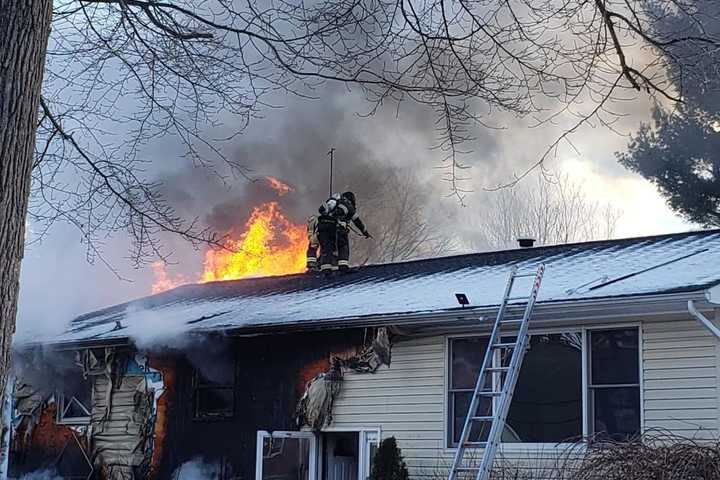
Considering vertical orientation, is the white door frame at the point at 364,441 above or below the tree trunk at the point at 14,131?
below

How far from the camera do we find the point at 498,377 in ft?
38.0

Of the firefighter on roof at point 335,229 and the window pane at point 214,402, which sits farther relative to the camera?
the firefighter on roof at point 335,229

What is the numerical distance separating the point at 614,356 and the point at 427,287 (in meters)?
3.22

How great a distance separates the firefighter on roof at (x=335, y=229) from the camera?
1664cm

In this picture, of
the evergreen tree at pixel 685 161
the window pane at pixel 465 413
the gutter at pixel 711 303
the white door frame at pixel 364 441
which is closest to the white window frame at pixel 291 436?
the white door frame at pixel 364 441

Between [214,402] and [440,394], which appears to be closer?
[440,394]

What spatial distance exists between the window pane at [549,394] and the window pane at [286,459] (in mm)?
2731

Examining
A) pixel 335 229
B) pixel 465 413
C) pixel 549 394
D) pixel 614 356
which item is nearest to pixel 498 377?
pixel 549 394

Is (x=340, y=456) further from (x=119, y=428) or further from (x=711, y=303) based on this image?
(x=711, y=303)

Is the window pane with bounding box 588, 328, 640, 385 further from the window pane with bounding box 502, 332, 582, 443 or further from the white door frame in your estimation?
the white door frame

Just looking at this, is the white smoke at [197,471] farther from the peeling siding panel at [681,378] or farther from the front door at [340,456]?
the peeling siding panel at [681,378]

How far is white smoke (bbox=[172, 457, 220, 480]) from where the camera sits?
14.0 meters

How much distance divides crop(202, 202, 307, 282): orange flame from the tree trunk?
1648 centimetres

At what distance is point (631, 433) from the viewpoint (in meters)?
10.7
